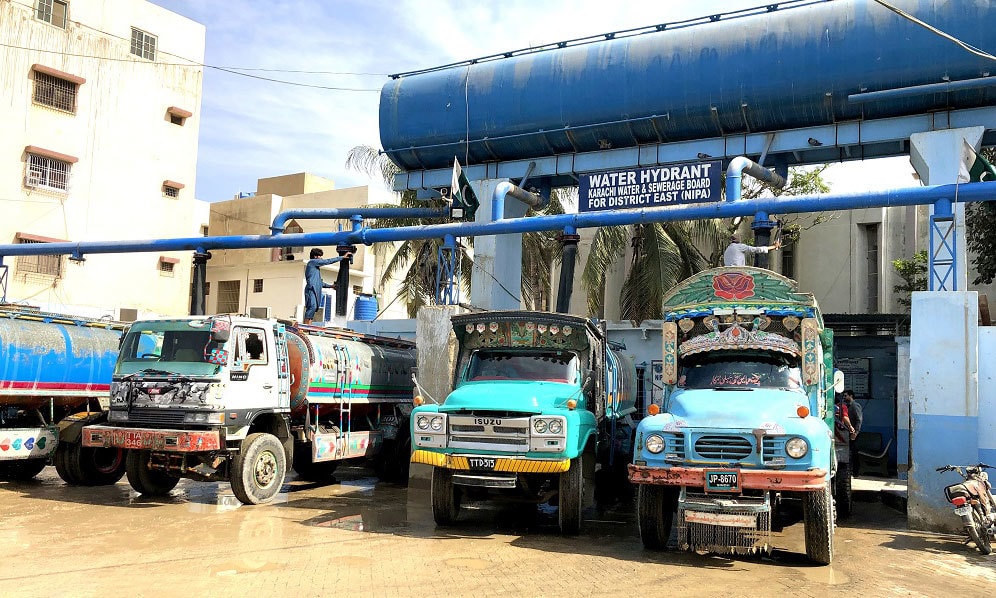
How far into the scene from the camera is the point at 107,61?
32812 millimetres

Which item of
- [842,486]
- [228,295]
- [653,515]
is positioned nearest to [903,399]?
[842,486]

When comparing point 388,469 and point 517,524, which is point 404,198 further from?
point 517,524

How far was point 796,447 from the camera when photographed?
346 inches

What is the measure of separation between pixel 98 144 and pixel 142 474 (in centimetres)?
2358

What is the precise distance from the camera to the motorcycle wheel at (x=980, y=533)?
988 centimetres

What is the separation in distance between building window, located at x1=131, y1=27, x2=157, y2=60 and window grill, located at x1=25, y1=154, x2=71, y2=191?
5.99 m

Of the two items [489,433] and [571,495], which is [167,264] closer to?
[489,433]

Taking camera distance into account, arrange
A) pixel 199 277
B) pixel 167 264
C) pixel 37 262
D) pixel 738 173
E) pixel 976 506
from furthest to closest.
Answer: pixel 167 264
pixel 37 262
pixel 199 277
pixel 738 173
pixel 976 506

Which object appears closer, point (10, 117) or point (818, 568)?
point (818, 568)

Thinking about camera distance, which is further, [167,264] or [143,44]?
[167,264]

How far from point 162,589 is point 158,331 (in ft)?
20.2

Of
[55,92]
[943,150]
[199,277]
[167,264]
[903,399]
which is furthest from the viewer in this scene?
[167,264]

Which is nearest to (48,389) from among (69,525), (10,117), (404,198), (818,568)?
(69,525)

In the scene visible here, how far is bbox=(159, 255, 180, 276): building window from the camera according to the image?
35.2 metres
